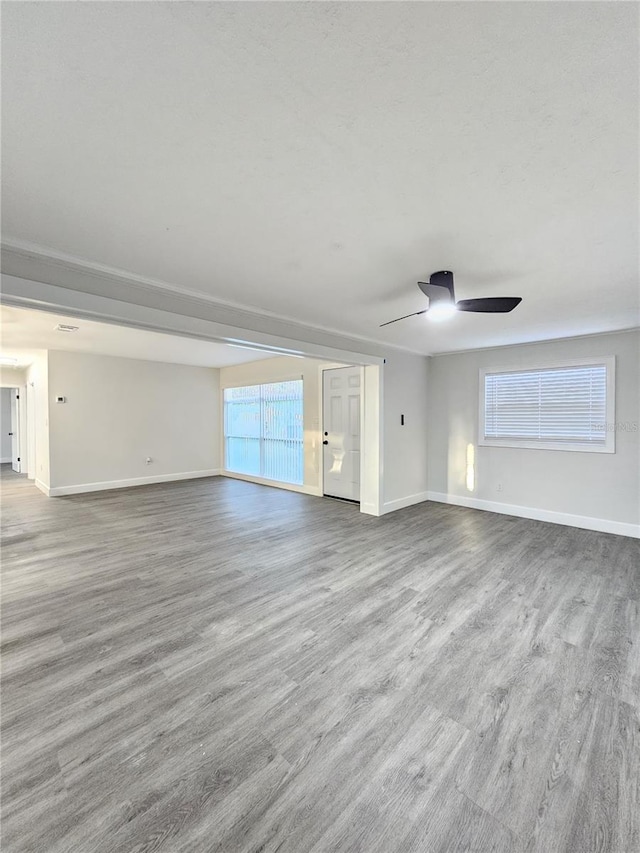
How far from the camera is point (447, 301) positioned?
242 cm

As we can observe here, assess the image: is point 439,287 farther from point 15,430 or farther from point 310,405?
point 15,430

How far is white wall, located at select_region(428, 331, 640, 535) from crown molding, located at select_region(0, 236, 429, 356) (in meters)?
3.14

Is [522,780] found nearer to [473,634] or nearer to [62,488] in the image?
[473,634]

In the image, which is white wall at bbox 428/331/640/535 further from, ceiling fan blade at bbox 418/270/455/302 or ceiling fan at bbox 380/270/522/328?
ceiling fan blade at bbox 418/270/455/302

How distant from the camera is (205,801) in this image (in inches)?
53.2

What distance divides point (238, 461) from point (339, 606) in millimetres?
5948

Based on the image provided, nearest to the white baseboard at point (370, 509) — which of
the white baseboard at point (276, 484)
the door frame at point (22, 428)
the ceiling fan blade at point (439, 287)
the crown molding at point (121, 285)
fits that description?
the white baseboard at point (276, 484)

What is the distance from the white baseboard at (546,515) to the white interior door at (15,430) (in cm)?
1006

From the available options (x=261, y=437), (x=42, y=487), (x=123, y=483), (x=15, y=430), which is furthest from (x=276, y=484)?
(x=15, y=430)

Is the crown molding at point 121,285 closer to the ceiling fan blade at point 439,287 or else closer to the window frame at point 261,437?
the ceiling fan blade at point 439,287

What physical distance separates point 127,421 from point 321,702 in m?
6.91

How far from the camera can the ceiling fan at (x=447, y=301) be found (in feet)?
7.75

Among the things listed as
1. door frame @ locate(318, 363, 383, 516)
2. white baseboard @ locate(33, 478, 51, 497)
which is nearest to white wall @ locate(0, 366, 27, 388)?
white baseboard @ locate(33, 478, 51, 497)

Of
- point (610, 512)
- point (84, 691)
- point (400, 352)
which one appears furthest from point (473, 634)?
point (400, 352)
